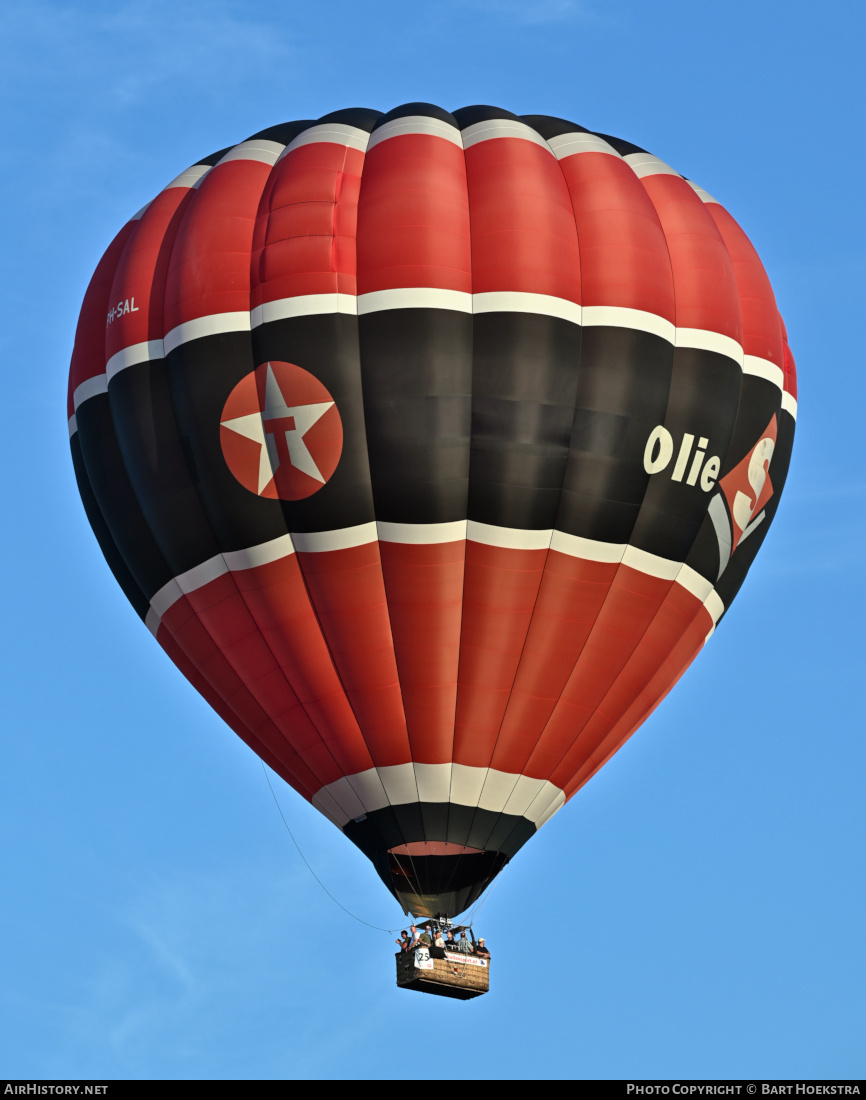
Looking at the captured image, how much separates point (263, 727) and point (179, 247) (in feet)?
18.6


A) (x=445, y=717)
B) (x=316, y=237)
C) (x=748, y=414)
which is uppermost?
(x=316, y=237)

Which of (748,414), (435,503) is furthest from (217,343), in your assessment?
(748,414)

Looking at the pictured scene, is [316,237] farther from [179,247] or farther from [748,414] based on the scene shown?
[748,414]

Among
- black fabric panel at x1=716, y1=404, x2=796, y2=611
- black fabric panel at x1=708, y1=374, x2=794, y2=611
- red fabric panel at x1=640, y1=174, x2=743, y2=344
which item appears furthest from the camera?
black fabric panel at x1=716, y1=404, x2=796, y2=611

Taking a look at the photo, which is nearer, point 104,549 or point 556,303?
point 556,303

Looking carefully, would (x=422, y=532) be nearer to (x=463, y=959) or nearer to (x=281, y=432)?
(x=281, y=432)

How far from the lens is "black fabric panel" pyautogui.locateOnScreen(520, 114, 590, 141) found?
24.7 m

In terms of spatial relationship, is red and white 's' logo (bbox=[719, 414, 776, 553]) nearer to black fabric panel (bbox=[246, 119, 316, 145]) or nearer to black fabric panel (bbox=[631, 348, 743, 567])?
black fabric panel (bbox=[631, 348, 743, 567])

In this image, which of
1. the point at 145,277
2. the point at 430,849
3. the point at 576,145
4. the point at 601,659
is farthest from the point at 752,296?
the point at 430,849

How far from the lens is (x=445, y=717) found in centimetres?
2295

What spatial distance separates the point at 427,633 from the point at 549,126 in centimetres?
658

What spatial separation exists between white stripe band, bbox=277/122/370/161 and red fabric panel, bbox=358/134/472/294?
0.51 meters

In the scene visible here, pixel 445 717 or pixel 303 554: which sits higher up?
pixel 303 554

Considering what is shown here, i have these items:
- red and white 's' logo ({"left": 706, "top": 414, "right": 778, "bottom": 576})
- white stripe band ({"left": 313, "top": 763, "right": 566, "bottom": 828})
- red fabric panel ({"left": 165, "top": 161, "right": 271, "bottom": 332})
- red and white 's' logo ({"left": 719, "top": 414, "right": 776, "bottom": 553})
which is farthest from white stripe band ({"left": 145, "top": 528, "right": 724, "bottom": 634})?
red fabric panel ({"left": 165, "top": 161, "right": 271, "bottom": 332})
